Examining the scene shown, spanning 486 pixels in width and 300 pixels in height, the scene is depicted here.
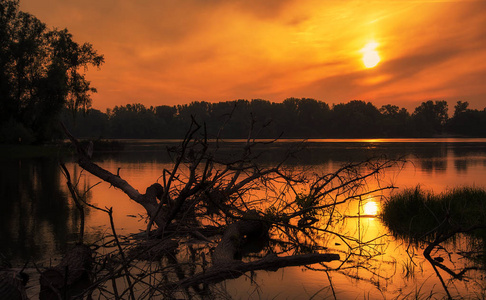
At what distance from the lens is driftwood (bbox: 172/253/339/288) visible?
4934mm

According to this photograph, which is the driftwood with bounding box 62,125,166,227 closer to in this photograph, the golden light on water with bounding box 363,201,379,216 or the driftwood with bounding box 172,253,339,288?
the driftwood with bounding box 172,253,339,288

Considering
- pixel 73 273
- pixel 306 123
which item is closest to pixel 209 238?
pixel 73 273

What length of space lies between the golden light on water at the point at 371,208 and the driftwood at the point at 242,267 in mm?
4427

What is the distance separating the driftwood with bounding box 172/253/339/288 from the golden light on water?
4427 millimetres

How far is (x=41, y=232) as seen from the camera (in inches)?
321

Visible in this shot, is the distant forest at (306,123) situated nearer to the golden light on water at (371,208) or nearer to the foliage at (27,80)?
the foliage at (27,80)

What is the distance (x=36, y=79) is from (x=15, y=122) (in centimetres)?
611

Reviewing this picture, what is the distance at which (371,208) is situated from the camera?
10711 millimetres

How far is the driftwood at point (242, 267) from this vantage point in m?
4.93

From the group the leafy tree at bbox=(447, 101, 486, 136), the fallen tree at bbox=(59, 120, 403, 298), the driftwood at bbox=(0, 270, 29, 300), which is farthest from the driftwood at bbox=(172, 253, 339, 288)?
the leafy tree at bbox=(447, 101, 486, 136)

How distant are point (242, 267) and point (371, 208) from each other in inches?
253

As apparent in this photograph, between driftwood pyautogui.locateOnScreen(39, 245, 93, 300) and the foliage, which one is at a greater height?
the foliage

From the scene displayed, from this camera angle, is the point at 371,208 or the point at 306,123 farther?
the point at 306,123

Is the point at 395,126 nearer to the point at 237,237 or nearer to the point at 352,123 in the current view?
the point at 352,123
